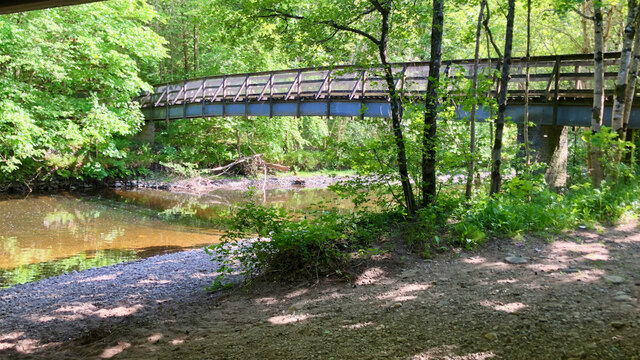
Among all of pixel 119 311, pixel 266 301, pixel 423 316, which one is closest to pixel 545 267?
pixel 423 316

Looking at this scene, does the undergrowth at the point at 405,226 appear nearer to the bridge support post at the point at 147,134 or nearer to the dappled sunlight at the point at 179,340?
the dappled sunlight at the point at 179,340

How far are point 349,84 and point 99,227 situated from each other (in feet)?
34.5

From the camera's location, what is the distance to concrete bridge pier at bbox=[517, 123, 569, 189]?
40.6 ft

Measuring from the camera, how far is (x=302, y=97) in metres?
18.9

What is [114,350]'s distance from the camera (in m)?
4.35

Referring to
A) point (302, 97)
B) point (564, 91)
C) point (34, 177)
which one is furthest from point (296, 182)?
point (564, 91)

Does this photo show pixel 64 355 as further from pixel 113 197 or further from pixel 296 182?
pixel 296 182

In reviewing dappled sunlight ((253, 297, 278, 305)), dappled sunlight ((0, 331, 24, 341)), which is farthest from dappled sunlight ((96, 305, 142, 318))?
dappled sunlight ((253, 297, 278, 305))

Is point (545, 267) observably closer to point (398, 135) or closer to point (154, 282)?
point (398, 135)

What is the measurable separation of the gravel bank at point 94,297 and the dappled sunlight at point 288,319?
1.73 metres

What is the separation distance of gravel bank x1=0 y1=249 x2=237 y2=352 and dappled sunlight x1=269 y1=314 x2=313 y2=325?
Result: 173 cm

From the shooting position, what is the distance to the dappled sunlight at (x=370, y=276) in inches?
224

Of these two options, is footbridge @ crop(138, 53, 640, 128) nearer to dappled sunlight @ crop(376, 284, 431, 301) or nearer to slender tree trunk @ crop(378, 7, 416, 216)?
slender tree trunk @ crop(378, 7, 416, 216)

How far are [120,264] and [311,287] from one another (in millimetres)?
5425
